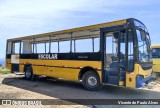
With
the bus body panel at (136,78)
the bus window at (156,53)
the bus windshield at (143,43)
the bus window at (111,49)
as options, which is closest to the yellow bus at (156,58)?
the bus window at (156,53)

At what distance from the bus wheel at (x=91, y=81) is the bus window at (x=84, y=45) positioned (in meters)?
1.17

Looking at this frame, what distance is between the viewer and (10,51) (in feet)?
67.8

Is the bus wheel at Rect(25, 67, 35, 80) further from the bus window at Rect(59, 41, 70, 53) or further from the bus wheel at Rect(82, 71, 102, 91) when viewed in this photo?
the bus wheel at Rect(82, 71, 102, 91)

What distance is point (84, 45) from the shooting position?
45.9 ft

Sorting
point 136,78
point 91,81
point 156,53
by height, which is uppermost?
point 156,53

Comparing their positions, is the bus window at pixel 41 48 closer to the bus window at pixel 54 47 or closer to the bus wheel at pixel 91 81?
the bus window at pixel 54 47

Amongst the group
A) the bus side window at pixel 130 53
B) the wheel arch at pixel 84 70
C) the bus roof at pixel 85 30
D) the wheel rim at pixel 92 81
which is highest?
the bus roof at pixel 85 30

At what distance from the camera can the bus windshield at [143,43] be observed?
Answer: 11961 millimetres

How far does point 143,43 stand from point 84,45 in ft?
10.1

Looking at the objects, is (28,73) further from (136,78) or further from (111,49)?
(136,78)

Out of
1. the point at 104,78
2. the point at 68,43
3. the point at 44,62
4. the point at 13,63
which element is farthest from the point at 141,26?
the point at 13,63

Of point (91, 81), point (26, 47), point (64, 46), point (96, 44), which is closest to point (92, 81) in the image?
point (91, 81)

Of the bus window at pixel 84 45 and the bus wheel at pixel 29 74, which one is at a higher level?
the bus window at pixel 84 45

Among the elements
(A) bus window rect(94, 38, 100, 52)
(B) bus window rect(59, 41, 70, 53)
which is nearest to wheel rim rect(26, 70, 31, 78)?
(B) bus window rect(59, 41, 70, 53)
